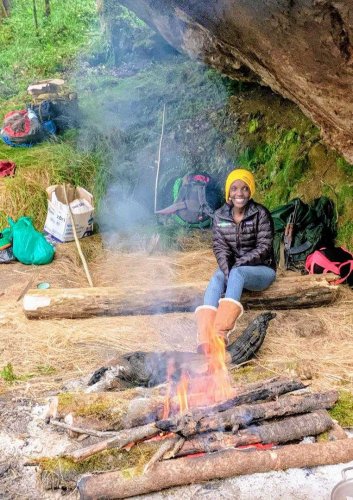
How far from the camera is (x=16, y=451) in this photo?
11.5 feet

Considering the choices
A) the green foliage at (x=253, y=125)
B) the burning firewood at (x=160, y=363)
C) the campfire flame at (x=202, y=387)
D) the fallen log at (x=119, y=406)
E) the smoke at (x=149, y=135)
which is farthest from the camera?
the smoke at (x=149, y=135)

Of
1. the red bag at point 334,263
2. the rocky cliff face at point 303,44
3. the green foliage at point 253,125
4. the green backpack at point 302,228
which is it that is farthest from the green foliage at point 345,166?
the green foliage at point 253,125

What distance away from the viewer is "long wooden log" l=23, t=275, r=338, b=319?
5.46m

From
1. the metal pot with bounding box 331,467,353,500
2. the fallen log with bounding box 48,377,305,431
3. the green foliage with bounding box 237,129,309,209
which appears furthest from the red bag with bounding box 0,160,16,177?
the metal pot with bounding box 331,467,353,500

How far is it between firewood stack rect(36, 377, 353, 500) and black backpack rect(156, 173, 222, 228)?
13.4 ft

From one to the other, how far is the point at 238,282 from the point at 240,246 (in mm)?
502

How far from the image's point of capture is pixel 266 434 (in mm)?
3418

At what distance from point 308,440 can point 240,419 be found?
0.50 m

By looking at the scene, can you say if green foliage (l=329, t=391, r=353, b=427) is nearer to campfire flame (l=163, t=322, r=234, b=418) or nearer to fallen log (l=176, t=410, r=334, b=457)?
→ fallen log (l=176, t=410, r=334, b=457)

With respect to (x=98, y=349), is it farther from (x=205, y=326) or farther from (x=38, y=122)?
(x=38, y=122)

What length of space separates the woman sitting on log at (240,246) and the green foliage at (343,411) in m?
1.36

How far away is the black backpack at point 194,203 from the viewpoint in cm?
762

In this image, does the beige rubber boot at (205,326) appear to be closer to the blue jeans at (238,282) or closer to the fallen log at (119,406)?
the blue jeans at (238,282)

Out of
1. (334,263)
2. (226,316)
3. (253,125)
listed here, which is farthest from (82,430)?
(253,125)
